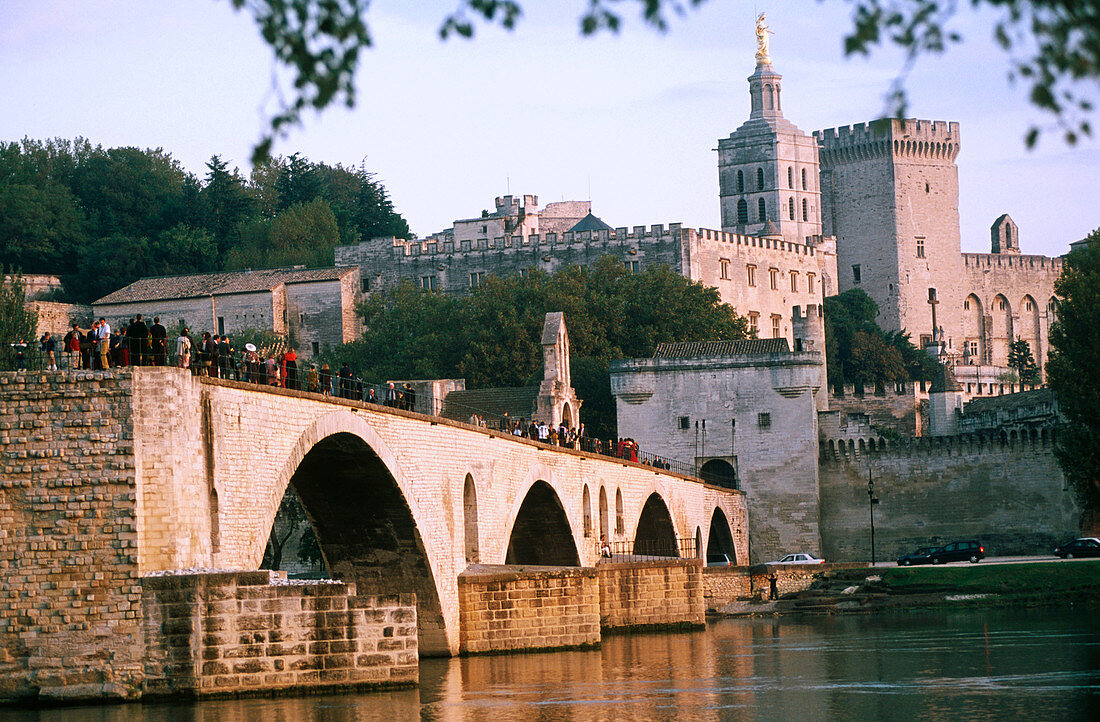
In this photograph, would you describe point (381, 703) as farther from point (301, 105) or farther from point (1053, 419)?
point (1053, 419)

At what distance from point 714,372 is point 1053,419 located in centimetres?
1479

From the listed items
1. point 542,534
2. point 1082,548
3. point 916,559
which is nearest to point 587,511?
point 542,534

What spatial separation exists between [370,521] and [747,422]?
3910cm

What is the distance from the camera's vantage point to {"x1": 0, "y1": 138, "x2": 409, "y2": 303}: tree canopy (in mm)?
104125

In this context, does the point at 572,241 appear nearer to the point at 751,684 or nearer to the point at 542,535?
the point at 542,535

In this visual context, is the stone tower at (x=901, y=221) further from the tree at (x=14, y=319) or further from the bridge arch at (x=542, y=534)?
the bridge arch at (x=542, y=534)

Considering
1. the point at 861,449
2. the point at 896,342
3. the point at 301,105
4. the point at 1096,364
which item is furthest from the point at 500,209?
the point at 301,105

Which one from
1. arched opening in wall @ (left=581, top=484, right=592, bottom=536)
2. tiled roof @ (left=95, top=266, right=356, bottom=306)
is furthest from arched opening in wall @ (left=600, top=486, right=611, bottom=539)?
tiled roof @ (left=95, top=266, right=356, bottom=306)

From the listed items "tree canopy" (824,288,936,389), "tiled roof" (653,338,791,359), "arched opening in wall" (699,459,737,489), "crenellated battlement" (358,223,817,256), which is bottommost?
"arched opening in wall" (699,459,737,489)

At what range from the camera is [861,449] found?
75938 millimetres

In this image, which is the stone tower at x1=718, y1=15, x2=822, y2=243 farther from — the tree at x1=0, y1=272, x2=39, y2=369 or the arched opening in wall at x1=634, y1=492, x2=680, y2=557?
the tree at x1=0, y1=272, x2=39, y2=369

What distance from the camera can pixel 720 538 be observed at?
73.0m

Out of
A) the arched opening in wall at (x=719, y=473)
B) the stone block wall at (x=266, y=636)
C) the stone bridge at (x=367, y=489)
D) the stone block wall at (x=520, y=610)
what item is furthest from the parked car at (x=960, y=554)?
the stone block wall at (x=266, y=636)

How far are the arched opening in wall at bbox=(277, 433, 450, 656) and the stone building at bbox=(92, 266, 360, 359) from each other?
2326 inches
